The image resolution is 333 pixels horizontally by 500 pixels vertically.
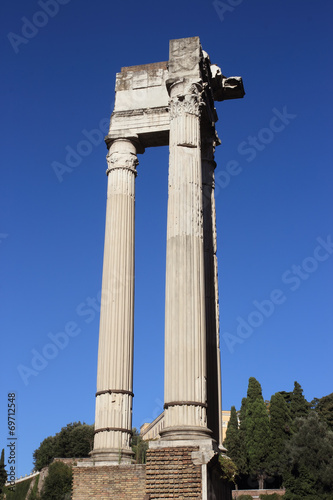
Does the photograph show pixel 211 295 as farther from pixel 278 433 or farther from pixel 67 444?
pixel 67 444

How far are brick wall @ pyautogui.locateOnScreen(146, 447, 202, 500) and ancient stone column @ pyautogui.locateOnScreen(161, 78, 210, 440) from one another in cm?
55

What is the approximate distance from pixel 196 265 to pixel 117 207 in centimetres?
534

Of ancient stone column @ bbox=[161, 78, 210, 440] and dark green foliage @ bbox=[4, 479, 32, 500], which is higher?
ancient stone column @ bbox=[161, 78, 210, 440]

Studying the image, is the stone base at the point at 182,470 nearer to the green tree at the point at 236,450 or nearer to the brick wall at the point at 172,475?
the brick wall at the point at 172,475

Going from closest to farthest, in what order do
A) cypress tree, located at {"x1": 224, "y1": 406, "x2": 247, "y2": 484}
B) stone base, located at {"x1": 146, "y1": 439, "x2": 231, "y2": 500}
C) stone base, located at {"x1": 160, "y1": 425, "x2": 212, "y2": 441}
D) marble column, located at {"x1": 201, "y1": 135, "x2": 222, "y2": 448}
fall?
stone base, located at {"x1": 146, "y1": 439, "x2": 231, "y2": 500}, stone base, located at {"x1": 160, "y1": 425, "x2": 212, "y2": 441}, marble column, located at {"x1": 201, "y1": 135, "x2": 222, "y2": 448}, cypress tree, located at {"x1": 224, "y1": 406, "x2": 247, "y2": 484}

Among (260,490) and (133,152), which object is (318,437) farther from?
(133,152)

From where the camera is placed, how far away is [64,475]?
73188 mm

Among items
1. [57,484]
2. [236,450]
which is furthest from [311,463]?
[57,484]

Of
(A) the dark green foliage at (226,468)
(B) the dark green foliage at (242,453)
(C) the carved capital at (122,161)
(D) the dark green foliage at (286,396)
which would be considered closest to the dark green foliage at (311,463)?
(B) the dark green foliage at (242,453)

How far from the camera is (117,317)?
836 inches

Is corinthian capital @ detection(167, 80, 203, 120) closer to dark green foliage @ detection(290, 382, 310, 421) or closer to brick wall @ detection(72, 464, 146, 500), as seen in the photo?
brick wall @ detection(72, 464, 146, 500)

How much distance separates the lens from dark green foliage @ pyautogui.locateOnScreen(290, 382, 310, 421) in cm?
7948

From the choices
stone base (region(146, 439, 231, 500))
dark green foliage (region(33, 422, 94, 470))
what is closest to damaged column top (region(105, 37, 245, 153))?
stone base (region(146, 439, 231, 500))

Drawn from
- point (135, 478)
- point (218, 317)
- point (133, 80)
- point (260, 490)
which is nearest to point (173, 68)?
point (133, 80)
